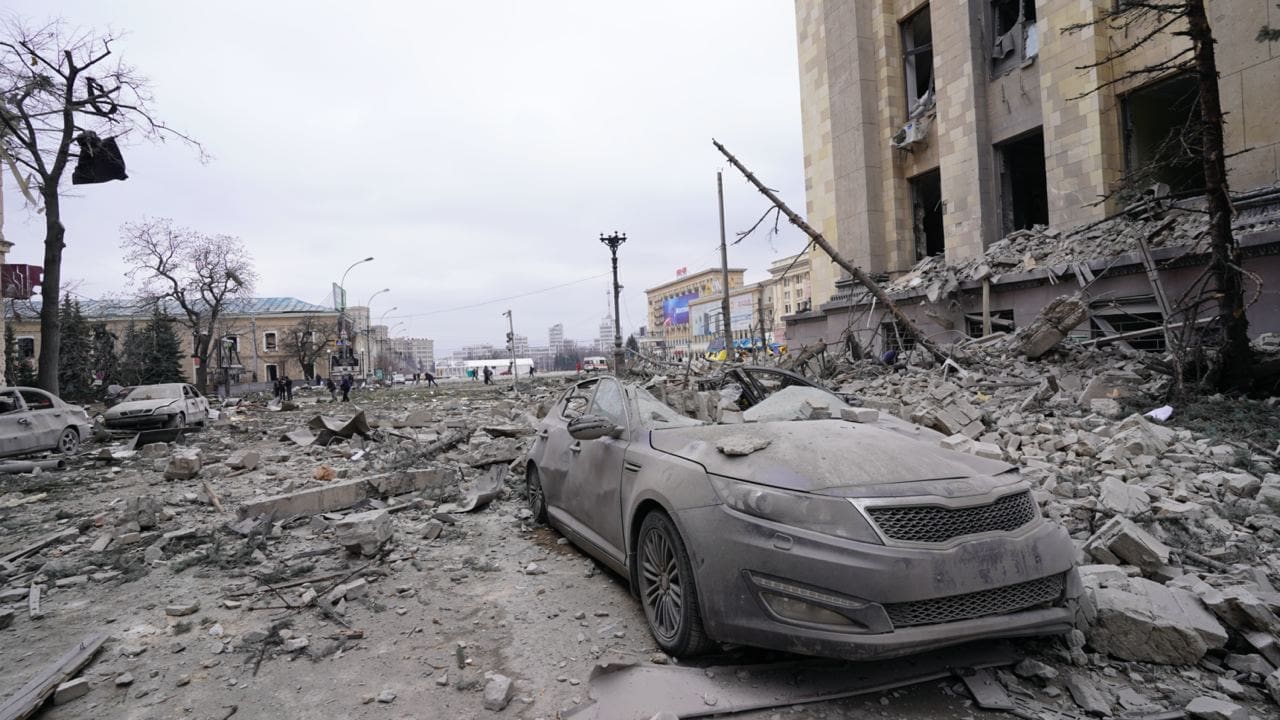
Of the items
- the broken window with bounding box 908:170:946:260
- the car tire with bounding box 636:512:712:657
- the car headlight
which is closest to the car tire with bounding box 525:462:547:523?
the car tire with bounding box 636:512:712:657

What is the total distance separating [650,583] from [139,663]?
2.87 m

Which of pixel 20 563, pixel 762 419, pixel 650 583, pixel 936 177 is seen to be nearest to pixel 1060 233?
pixel 936 177

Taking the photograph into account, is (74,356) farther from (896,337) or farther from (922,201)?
(922,201)

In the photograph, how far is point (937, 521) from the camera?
269 cm

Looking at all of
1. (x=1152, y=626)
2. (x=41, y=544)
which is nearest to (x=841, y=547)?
(x=1152, y=626)

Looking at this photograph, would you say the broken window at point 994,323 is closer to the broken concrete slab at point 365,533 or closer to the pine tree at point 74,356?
the broken concrete slab at point 365,533

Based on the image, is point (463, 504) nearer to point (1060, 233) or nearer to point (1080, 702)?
point (1080, 702)

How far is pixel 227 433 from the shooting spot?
51.7 ft

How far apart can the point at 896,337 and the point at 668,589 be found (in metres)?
15.7

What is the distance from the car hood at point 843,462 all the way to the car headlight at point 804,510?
0.19 ft

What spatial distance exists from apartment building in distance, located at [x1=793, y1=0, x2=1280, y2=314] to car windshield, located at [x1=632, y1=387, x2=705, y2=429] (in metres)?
7.81

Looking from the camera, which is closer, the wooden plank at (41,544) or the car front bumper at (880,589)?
the car front bumper at (880,589)

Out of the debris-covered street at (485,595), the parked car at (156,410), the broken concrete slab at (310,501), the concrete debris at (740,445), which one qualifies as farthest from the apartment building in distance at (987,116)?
the parked car at (156,410)

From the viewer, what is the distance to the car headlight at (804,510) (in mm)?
2627
